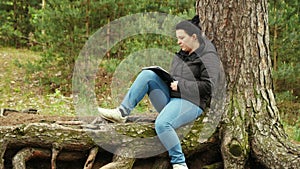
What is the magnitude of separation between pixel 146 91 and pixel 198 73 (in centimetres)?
50

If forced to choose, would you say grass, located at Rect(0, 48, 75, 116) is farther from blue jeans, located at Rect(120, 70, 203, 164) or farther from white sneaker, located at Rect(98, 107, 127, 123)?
blue jeans, located at Rect(120, 70, 203, 164)

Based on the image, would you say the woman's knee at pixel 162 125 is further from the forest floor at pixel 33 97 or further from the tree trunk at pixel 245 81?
the forest floor at pixel 33 97

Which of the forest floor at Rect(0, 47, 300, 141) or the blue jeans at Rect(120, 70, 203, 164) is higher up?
the blue jeans at Rect(120, 70, 203, 164)

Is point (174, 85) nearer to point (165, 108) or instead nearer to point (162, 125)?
point (165, 108)

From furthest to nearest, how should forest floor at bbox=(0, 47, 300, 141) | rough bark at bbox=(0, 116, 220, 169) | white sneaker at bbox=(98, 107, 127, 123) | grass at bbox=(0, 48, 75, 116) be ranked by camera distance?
grass at bbox=(0, 48, 75, 116) < forest floor at bbox=(0, 47, 300, 141) < white sneaker at bbox=(98, 107, 127, 123) < rough bark at bbox=(0, 116, 220, 169)

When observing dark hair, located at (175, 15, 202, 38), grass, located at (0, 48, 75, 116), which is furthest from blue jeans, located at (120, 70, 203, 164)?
grass, located at (0, 48, 75, 116)

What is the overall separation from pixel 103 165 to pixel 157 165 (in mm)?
494

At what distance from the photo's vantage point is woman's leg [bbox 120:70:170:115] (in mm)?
3668

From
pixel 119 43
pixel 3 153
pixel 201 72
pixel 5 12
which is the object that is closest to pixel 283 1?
pixel 119 43

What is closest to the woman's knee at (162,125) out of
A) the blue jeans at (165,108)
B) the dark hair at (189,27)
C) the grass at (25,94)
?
the blue jeans at (165,108)

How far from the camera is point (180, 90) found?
3.62 metres

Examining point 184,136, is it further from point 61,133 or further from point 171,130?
point 61,133

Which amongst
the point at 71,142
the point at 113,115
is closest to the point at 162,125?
the point at 113,115

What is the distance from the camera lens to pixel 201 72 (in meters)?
3.59
